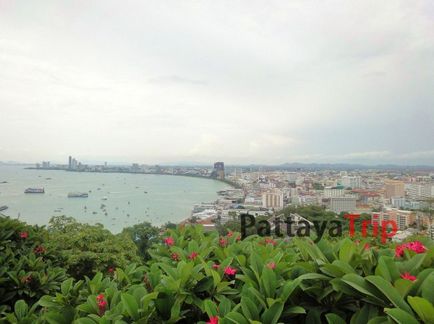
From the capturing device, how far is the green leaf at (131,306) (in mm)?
944

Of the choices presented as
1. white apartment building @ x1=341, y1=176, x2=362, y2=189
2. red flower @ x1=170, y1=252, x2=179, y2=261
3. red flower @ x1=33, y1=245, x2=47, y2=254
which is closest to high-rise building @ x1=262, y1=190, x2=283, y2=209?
white apartment building @ x1=341, y1=176, x2=362, y2=189

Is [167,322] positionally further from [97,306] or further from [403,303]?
[403,303]

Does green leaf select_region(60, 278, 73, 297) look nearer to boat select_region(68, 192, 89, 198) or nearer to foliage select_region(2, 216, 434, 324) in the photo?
foliage select_region(2, 216, 434, 324)

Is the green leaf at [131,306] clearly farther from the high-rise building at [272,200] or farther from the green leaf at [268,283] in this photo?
the high-rise building at [272,200]

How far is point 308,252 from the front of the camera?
1082 millimetres

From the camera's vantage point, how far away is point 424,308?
65 cm

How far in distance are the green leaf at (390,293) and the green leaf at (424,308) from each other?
5 cm

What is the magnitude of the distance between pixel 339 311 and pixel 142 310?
590mm

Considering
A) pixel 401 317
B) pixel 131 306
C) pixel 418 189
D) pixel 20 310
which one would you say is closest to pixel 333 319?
pixel 401 317

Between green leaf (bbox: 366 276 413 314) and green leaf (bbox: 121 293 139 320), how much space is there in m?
0.67

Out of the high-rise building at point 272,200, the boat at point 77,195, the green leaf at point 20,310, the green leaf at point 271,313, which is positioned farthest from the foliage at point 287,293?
the boat at point 77,195

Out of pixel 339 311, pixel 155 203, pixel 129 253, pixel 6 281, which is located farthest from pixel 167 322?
pixel 155 203

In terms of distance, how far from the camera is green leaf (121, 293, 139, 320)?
37.2 inches

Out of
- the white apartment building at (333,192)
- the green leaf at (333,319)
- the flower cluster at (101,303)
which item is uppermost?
the green leaf at (333,319)
